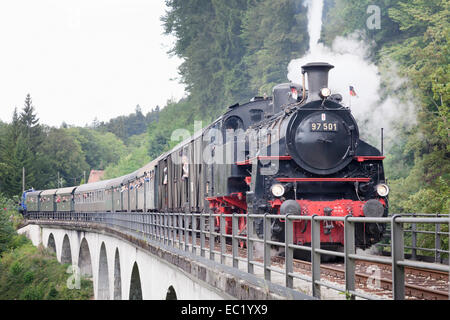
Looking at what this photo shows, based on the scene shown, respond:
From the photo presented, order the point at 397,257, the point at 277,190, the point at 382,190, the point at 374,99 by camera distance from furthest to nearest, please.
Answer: the point at 374,99 → the point at 382,190 → the point at 277,190 → the point at 397,257

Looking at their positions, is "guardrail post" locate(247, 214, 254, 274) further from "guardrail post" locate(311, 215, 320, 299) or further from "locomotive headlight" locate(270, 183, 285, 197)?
"locomotive headlight" locate(270, 183, 285, 197)

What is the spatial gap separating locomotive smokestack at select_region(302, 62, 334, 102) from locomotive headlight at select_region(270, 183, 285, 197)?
1.94m

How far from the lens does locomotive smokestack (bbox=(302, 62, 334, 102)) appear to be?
40.2 feet

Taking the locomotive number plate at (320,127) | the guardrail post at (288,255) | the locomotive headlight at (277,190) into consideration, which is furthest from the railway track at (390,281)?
the locomotive number plate at (320,127)

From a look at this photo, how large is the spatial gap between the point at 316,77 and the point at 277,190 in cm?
248

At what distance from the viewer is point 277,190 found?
38.1 ft

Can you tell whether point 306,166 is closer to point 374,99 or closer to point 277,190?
point 277,190

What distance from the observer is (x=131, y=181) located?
33.6 meters

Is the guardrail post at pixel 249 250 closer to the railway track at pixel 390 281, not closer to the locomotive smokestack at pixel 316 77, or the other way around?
the railway track at pixel 390 281

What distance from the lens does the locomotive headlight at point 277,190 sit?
11.6m

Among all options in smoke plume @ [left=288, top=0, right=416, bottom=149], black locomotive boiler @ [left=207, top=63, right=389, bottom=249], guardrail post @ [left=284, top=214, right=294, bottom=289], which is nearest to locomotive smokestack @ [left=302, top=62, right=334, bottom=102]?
black locomotive boiler @ [left=207, top=63, right=389, bottom=249]

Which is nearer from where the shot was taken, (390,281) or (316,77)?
(390,281)

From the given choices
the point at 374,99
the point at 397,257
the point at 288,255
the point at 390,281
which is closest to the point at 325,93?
the point at 390,281
